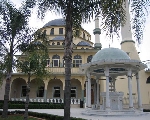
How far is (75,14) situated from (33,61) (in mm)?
4766

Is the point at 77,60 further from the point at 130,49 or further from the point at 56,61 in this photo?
the point at 130,49

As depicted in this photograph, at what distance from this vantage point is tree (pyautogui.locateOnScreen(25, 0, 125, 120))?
276 inches

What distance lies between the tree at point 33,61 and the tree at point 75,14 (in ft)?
12.2

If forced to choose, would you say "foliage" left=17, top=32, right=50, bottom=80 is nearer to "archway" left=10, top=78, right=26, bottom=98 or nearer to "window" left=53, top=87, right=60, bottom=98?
"window" left=53, top=87, right=60, bottom=98

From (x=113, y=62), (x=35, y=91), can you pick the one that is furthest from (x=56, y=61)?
(x=113, y=62)

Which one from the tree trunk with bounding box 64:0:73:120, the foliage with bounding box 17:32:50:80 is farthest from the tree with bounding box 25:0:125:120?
the foliage with bounding box 17:32:50:80

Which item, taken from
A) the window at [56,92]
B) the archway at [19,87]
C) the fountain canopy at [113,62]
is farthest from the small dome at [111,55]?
the archway at [19,87]

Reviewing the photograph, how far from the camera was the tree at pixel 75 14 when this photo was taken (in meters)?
7.02

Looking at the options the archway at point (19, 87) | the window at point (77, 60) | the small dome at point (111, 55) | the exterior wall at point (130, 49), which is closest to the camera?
the small dome at point (111, 55)

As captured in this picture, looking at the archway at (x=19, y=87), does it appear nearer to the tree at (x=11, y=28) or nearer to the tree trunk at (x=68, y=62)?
the tree at (x=11, y=28)

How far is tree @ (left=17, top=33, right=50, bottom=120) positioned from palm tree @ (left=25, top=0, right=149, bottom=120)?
146 inches

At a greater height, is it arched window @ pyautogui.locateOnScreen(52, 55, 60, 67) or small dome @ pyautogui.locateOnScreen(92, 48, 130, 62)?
arched window @ pyautogui.locateOnScreen(52, 55, 60, 67)

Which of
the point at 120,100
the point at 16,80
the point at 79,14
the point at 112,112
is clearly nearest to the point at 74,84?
the point at 16,80

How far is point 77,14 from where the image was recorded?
9.34 meters
